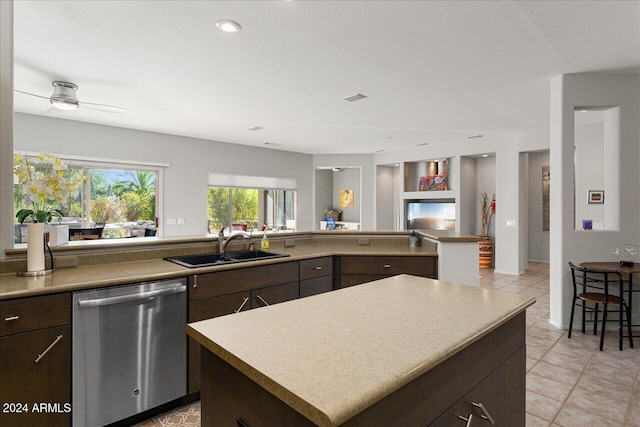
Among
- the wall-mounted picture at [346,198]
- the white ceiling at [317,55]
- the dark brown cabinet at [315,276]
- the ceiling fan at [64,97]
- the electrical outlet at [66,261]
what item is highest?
the white ceiling at [317,55]

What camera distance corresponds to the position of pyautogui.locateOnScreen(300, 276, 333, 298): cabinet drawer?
2.88m

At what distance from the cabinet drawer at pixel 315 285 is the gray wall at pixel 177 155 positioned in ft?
14.1

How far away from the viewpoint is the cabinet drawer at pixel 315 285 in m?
2.88

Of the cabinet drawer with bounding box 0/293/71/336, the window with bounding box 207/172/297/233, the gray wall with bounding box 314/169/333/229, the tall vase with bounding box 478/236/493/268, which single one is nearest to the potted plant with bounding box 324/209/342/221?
the gray wall with bounding box 314/169/333/229

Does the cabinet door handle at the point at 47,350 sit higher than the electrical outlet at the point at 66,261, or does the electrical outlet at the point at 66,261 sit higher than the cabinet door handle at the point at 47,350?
the electrical outlet at the point at 66,261

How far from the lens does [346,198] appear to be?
10.7 metres

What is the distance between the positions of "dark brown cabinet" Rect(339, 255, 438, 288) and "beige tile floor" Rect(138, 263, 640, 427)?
3.68ft

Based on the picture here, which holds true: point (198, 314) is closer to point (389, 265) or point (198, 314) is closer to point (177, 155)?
point (389, 265)

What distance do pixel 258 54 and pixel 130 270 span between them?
6.90 feet

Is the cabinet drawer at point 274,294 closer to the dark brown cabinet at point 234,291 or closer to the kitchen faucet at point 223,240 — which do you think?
the dark brown cabinet at point 234,291

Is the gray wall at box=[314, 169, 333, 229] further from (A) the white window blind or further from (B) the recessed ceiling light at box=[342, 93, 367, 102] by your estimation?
(B) the recessed ceiling light at box=[342, 93, 367, 102]

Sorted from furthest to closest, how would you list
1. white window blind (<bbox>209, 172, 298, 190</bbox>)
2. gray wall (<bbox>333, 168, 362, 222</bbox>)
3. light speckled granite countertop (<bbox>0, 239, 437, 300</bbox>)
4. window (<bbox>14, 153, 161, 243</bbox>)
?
1. gray wall (<bbox>333, 168, 362, 222</bbox>)
2. white window blind (<bbox>209, 172, 298, 190</bbox>)
3. window (<bbox>14, 153, 161, 243</bbox>)
4. light speckled granite countertop (<bbox>0, 239, 437, 300</bbox>)

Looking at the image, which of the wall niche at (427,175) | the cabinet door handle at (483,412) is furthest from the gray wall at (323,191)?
the cabinet door handle at (483,412)

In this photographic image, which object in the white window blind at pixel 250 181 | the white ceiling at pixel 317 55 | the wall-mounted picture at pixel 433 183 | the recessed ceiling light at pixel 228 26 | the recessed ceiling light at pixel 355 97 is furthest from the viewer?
the wall-mounted picture at pixel 433 183
